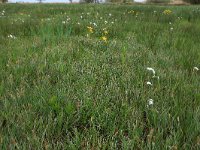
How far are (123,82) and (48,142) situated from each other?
4.22 feet

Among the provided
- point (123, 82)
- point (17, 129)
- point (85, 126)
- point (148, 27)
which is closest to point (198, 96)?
point (123, 82)

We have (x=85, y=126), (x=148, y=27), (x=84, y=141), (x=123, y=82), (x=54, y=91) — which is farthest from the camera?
(x=148, y=27)

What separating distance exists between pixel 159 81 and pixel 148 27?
14.1 feet

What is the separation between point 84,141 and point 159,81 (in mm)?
1471

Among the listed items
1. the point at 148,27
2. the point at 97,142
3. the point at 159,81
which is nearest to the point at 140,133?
the point at 97,142

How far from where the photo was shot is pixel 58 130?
7.27 ft

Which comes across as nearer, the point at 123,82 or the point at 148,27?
the point at 123,82

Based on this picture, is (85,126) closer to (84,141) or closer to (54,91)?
(84,141)

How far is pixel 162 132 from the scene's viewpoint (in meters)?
2.13

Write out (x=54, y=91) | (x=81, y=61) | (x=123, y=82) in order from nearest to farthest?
(x=54, y=91), (x=123, y=82), (x=81, y=61)

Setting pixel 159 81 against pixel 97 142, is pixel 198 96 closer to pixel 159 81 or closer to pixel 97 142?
pixel 159 81

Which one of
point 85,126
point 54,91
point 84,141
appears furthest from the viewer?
point 54,91

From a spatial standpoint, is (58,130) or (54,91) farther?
(54,91)

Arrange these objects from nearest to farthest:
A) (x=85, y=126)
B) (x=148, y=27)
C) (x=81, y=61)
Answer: (x=85, y=126)
(x=81, y=61)
(x=148, y=27)
